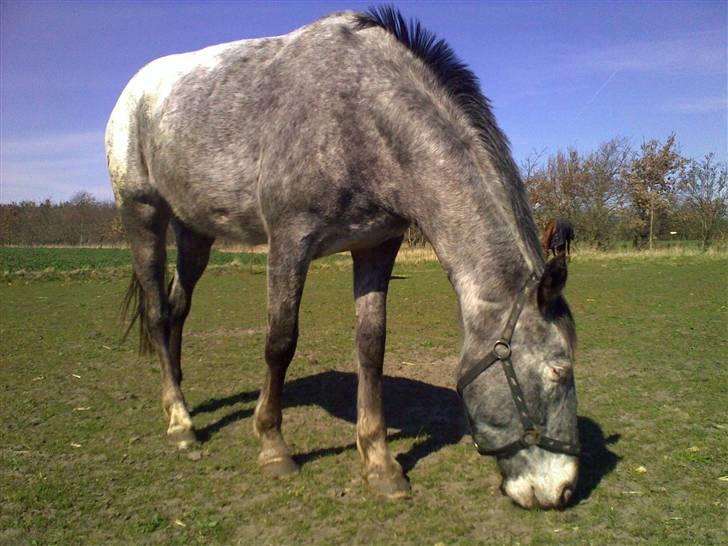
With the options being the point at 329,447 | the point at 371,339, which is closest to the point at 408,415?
the point at 329,447

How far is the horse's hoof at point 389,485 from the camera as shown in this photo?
3.39m

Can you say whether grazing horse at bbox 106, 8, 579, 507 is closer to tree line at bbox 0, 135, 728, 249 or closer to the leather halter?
the leather halter

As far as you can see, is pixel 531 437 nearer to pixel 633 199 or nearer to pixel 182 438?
pixel 182 438

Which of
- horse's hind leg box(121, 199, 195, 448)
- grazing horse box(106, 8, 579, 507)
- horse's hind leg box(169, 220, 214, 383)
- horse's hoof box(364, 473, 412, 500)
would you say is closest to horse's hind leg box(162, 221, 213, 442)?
horse's hind leg box(169, 220, 214, 383)

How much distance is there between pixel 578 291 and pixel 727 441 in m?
10.3

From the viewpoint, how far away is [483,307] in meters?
2.92

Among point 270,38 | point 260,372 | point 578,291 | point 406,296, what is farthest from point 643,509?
point 578,291

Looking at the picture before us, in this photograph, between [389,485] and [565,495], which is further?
[389,485]

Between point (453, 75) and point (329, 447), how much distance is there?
2778 millimetres

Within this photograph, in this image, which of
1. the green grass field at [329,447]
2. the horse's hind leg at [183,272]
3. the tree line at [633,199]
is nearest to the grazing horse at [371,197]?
the green grass field at [329,447]

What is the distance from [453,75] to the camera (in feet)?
11.1

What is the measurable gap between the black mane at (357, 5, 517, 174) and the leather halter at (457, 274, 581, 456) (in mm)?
760

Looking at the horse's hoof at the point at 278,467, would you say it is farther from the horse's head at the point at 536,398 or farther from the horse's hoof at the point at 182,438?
the horse's head at the point at 536,398

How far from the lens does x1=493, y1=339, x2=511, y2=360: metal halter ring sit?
111 inches
